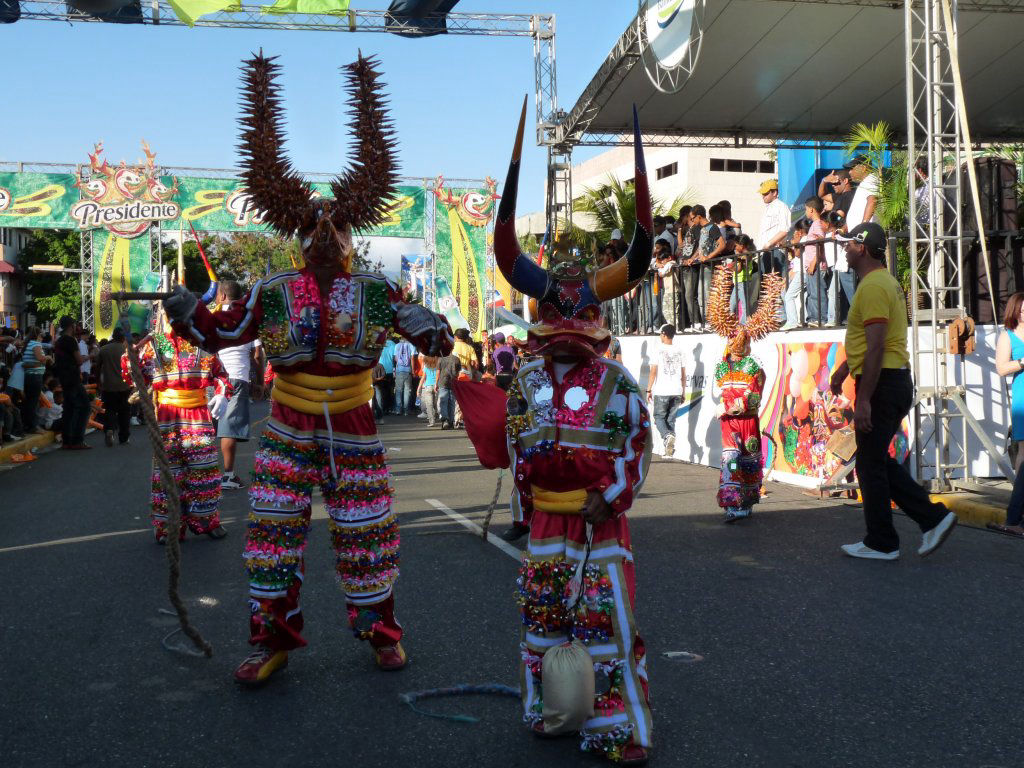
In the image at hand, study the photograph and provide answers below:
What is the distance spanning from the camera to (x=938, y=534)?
22.5 feet

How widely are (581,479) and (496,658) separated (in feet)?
4.58

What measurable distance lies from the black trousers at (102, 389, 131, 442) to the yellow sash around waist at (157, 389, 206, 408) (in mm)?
9961

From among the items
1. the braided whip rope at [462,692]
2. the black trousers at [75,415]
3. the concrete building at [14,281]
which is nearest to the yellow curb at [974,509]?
the braided whip rope at [462,692]

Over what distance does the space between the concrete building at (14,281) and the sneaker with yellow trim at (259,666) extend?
2283 inches

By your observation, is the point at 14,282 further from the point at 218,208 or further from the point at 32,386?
the point at 32,386

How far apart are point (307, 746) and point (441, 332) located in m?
1.89

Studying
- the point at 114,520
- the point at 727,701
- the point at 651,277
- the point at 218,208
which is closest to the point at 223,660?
the point at 727,701

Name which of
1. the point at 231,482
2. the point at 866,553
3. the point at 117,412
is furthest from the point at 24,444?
the point at 866,553

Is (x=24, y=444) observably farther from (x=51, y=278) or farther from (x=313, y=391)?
(x=51, y=278)

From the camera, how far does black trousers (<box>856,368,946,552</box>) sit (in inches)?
267

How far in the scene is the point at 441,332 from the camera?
4.67 metres

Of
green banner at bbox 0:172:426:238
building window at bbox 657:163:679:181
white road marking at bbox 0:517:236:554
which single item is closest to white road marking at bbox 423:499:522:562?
white road marking at bbox 0:517:236:554

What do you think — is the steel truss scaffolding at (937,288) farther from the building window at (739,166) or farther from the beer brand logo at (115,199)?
the building window at (739,166)

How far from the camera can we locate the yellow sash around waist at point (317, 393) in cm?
456
